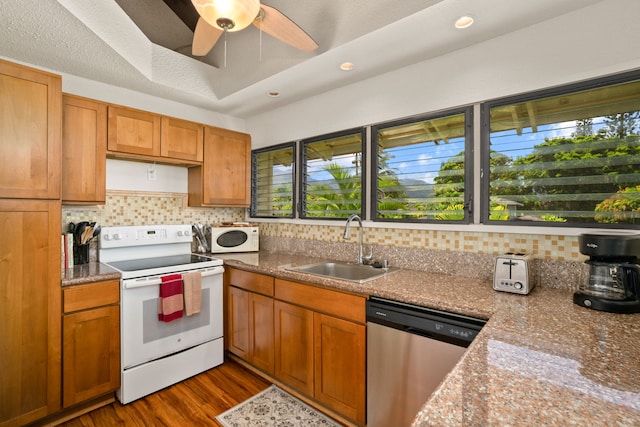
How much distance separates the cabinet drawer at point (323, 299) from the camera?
1788mm

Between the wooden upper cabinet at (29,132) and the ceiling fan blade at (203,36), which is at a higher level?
the ceiling fan blade at (203,36)

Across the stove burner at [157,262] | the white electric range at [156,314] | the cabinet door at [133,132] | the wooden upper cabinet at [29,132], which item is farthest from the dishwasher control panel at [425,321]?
the cabinet door at [133,132]

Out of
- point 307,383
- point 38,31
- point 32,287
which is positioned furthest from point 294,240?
point 38,31

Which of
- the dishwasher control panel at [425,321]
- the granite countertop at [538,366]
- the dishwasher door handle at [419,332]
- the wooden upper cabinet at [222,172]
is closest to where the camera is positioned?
the granite countertop at [538,366]

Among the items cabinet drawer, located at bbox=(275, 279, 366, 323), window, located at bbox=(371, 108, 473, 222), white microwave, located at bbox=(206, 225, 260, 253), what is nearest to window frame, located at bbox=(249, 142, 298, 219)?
white microwave, located at bbox=(206, 225, 260, 253)

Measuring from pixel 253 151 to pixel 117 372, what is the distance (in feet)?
7.66

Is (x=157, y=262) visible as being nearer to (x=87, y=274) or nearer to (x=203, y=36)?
(x=87, y=274)

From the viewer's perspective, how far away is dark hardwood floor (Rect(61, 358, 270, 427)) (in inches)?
77.2

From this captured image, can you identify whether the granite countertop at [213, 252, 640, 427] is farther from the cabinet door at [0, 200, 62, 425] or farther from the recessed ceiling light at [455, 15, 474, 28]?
the cabinet door at [0, 200, 62, 425]

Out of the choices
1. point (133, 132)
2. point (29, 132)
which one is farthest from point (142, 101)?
point (29, 132)

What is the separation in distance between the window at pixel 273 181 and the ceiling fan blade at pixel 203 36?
1277 mm

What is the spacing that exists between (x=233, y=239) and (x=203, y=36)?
1838 mm

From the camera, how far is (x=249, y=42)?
8.34ft

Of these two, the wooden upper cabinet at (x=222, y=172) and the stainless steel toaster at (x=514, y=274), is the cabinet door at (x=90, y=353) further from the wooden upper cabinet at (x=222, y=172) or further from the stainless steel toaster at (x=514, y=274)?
the stainless steel toaster at (x=514, y=274)
